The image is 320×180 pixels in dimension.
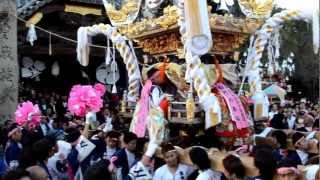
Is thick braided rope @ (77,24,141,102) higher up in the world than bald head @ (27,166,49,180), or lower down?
higher up

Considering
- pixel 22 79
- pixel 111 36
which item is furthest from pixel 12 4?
pixel 22 79

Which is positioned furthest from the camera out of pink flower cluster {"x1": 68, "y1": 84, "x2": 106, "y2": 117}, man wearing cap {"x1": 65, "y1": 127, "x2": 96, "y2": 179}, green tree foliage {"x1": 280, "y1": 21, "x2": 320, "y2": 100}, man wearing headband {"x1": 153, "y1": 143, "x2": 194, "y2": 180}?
green tree foliage {"x1": 280, "y1": 21, "x2": 320, "y2": 100}

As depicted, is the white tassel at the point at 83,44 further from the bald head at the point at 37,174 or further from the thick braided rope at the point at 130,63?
the bald head at the point at 37,174

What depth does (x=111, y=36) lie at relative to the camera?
20.4ft

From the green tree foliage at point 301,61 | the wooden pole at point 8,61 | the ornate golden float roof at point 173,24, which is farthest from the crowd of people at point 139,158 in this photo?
the green tree foliage at point 301,61

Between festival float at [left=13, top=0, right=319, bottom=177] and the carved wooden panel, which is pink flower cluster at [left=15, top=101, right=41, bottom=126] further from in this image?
the carved wooden panel

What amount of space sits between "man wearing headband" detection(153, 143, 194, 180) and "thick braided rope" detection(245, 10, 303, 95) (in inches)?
70.1

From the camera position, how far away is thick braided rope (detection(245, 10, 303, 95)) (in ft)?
18.6

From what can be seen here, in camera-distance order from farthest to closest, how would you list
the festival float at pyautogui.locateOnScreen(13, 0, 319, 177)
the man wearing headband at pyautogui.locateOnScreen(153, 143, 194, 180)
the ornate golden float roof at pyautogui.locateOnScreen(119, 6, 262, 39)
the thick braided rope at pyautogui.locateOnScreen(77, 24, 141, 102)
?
the thick braided rope at pyautogui.locateOnScreen(77, 24, 141, 102), the ornate golden float roof at pyautogui.locateOnScreen(119, 6, 262, 39), the festival float at pyautogui.locateOnScreen(13, 0, 319, 177), the man wearing headband at pyautogui.locateOnScreen(153, 143, 194, 180)

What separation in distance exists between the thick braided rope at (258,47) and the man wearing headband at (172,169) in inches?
70.1

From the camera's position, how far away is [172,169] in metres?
4.27

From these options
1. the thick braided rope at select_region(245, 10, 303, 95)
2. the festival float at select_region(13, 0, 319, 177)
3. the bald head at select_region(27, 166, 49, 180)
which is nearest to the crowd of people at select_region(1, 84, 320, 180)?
the bald head at select_region(27, 166, 49, 180)

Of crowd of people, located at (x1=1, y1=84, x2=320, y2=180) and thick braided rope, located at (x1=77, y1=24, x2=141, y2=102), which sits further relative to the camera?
thick braided rope, located at (x1=77, y1=24, x2=141, y2=102)

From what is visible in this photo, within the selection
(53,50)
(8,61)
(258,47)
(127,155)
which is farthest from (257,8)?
(53,50)
